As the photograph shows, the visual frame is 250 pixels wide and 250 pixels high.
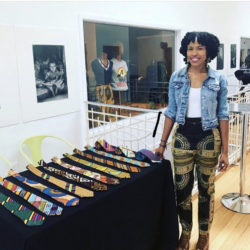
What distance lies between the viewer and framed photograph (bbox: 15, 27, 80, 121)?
267 centimetres

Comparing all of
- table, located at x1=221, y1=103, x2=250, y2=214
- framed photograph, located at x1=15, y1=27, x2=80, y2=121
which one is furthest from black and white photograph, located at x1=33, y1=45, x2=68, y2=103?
table, located at x1=221, y1=103, x2=250, y2=214

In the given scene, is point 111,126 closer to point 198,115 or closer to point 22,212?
point 198,115

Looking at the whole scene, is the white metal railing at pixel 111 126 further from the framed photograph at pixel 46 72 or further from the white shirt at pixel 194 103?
the white shirt at pixel 194 103

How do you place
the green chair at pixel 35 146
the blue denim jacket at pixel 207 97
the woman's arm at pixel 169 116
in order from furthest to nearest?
the green chair at pixel 35 146, the woman's arm at pixel 169 116, the blue denim jacket at pixel 207 97

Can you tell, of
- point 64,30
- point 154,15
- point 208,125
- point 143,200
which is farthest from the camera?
point 154,15

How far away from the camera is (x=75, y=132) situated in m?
3.25

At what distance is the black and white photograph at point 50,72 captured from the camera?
2.79 m

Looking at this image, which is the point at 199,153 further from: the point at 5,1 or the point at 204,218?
the point at 5,1

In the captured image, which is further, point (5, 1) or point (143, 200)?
point (5, 1)

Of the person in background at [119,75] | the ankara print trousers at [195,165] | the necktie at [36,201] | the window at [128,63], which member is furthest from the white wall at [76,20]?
the ankara print trousers at [195,165]

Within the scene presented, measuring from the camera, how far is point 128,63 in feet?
13.6

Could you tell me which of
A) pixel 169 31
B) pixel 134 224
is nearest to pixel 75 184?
pixel 134 224

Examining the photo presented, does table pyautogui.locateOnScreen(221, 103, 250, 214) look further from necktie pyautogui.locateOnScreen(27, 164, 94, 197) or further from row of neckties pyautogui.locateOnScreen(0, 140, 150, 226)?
necktie pyautogui.locateOnScreen(27, 164, 94, 197)

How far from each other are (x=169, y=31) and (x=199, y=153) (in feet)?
11.5
